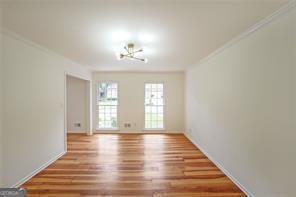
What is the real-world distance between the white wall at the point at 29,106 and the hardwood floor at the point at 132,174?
1.25ft

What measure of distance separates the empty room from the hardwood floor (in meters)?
0.02

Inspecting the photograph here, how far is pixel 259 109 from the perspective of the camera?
2457 mm

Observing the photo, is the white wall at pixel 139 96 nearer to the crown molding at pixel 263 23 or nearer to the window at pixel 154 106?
the window at pixel 154 106

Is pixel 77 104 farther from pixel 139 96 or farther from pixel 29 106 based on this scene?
pixel 29 106

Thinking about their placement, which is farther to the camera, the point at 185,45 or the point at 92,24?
the point at 185,45

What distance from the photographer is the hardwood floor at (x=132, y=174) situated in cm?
283

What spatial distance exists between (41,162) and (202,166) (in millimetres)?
3237

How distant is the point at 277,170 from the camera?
84.7 inches

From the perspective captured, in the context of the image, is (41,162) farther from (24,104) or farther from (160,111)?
(160,111)

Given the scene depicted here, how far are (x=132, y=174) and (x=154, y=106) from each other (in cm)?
410

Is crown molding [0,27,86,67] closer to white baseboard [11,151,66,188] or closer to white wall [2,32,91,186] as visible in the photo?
white wall [2,32,91,186]

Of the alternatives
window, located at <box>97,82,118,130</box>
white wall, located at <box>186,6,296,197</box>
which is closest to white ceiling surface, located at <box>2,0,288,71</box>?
white wall, located at <box>186,6,296,197</box>

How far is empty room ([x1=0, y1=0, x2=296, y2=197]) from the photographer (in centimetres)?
205

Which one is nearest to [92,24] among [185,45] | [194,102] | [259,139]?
[185,45]
